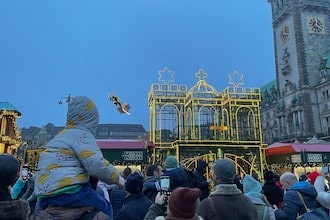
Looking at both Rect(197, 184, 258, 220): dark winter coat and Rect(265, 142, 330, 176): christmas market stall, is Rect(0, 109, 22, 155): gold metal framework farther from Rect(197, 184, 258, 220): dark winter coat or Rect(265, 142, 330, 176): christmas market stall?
Rect(197, 184, 258, 220): dark winter coat

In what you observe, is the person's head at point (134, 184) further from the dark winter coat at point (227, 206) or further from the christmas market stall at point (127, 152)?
the christmas market stall at point (127, 152)

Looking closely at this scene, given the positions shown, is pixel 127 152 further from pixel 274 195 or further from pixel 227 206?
pixel 227 206

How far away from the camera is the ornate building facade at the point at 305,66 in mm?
49344

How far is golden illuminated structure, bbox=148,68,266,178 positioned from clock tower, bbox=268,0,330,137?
3253 cm

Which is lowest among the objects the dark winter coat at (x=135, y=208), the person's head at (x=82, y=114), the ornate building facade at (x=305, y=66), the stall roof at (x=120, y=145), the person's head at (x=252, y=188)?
the dark winter coat at (x=135, y=208)

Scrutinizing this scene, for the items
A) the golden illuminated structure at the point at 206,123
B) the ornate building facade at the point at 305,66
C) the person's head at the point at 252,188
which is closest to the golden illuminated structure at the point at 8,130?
the golden illuminated structure at the point at 206,123

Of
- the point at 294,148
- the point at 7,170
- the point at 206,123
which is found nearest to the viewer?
the point at 7,170

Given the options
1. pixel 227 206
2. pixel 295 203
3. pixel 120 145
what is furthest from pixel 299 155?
pixel 227 206

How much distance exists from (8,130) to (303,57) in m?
43.7

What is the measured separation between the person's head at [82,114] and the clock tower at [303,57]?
50687mm

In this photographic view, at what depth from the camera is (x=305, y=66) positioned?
49.7m

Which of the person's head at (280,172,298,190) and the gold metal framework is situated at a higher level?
the gold metal framework

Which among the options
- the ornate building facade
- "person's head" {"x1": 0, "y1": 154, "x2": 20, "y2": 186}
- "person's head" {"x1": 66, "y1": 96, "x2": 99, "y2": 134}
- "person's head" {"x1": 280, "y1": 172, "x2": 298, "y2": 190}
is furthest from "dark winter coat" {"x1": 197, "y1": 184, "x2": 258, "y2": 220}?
the ornate building facade

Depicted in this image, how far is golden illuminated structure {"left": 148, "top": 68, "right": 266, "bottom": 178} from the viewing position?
1889 cm
